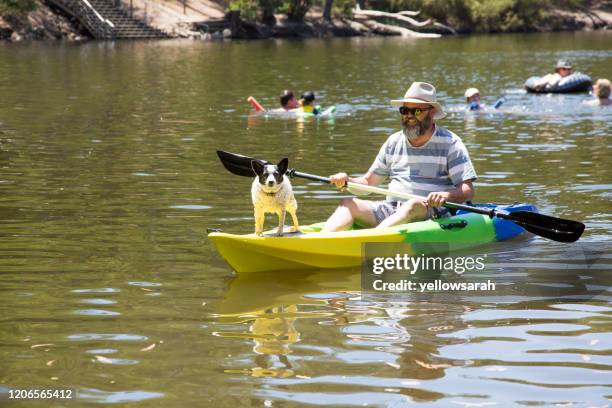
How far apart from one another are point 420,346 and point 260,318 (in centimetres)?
129

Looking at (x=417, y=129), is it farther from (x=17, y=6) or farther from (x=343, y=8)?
(x=343, y=8)

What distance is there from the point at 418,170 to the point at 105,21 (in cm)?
4613

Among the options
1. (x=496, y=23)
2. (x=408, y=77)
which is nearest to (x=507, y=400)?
(x=408, y=77)

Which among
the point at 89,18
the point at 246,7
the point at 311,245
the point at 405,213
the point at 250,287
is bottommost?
the point at 250,287

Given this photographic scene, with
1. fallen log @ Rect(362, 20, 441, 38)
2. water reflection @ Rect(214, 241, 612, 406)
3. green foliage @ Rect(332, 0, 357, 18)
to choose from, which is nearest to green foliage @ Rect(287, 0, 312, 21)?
green foliage @ Rect(332, 0, 357, 18)

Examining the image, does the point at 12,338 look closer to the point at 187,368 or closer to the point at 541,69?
the point at 187,368

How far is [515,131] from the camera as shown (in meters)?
18.5

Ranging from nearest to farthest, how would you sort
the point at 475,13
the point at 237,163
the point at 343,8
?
1. the point at 237,163
2. the point at 343,8
3. the point at 475,13

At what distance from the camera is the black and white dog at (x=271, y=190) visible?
799cm

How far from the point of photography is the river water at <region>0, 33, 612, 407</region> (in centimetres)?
594

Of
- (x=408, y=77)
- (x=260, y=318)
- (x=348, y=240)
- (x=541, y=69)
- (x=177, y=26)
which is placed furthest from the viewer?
(x=177, y=26)

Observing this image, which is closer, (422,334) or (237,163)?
(422,334)

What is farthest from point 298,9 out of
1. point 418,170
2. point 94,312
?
point 94,312

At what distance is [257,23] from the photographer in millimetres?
61219
